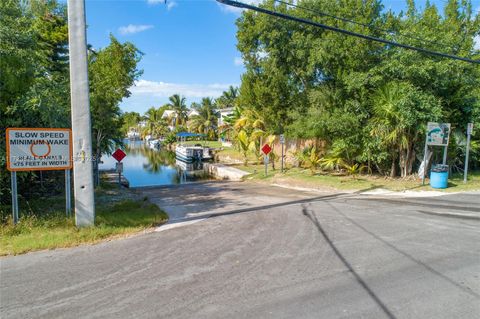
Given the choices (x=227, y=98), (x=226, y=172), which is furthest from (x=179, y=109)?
(x=226, y=172)

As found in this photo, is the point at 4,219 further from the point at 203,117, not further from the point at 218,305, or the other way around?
the point at 203,117

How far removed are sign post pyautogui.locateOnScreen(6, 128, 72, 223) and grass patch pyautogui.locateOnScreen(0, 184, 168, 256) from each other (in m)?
0.39

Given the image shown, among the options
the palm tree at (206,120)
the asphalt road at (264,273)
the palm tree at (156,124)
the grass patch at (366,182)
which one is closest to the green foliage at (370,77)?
the grass patch at (366,182)

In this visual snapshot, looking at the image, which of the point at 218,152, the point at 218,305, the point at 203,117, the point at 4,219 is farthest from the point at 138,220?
the point at 203,117

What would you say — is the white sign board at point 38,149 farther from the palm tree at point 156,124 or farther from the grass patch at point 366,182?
the palm tree at point 156,124

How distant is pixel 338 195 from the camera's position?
12.7m

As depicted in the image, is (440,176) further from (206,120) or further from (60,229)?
(206,120)

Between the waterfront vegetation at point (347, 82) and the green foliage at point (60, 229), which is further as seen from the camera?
the waterfront vegetation at point (347, 82)

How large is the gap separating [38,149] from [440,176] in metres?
14.4

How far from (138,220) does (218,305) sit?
468cm

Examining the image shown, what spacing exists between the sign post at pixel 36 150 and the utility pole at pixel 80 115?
25.9 inches

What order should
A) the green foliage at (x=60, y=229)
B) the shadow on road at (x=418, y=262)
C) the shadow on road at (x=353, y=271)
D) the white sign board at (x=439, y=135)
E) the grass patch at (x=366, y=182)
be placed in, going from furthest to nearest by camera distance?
the grass patch at (x=366, y=182), the white sign board at (x=439, y=135), the green foliage at (x=60, y=229), the shadow on road at (x=418, y=262), the shadow on road at (x=353, y=271)

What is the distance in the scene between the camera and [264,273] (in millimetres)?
4852

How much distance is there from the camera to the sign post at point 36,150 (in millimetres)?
7098
